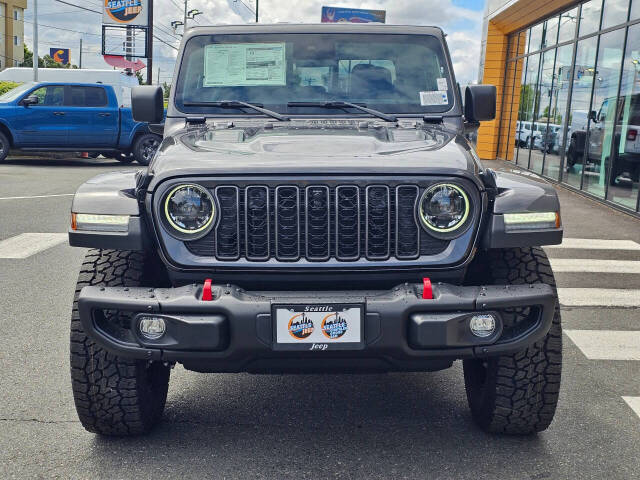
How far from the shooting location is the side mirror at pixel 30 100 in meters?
17.9

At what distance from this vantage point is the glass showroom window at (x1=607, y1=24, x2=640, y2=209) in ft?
38.3

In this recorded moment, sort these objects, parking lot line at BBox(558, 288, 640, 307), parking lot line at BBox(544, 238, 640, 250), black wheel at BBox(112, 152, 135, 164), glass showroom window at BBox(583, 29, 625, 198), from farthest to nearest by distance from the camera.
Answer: black wheel at BBox(112, 152, 135, 164) < glass showroom window at BBox(583, 29, 625, 198) < parking lot line at BBox(544, 238, 640, 250) < parking lot line at BBox(558, 288, 640, 307)

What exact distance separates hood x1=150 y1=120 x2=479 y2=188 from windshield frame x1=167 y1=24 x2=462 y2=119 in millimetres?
174

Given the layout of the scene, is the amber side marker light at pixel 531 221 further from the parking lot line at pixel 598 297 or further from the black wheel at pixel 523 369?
the parking lot line at pixel 598 297

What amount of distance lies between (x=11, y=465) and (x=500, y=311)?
2.09 metres

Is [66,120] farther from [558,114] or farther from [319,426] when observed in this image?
[319,426]

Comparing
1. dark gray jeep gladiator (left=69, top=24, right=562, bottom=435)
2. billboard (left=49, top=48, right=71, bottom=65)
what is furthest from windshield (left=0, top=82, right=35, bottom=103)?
billboard (left=49, top=48, right=71, bottom=65)

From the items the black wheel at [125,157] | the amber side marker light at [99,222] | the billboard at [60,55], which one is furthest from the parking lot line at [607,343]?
the billboard at [60,55]

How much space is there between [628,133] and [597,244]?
3.24 metres

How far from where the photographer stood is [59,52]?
83938 mm

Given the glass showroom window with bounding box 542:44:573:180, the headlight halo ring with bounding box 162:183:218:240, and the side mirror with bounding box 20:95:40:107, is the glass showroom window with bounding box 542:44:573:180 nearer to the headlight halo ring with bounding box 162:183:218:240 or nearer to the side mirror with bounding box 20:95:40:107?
the side mirror with bounding box 20:95:40:107

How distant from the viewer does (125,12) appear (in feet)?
133

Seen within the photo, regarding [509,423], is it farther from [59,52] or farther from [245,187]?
[59,52]

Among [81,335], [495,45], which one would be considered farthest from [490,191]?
[495,45]
